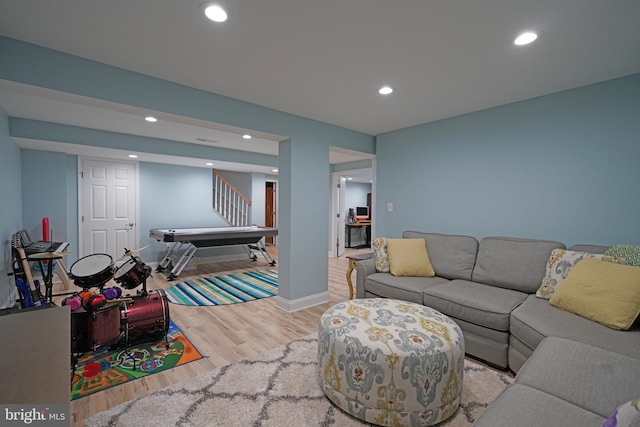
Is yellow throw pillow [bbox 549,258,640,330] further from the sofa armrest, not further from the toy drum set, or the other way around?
the toy drum set

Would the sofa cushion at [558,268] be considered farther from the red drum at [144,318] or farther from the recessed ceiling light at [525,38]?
the red drum at [144,318]

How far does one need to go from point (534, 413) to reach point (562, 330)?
3.35 feet

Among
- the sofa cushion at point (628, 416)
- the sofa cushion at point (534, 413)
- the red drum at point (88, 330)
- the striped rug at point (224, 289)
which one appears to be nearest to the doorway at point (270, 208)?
the striped rug at point (224, 289)

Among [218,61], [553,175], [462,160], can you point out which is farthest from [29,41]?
[553,175]

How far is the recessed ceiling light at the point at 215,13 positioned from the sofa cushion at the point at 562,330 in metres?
2.70

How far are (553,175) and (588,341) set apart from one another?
1.67 metres

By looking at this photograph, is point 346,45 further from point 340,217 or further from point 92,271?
point 340,217

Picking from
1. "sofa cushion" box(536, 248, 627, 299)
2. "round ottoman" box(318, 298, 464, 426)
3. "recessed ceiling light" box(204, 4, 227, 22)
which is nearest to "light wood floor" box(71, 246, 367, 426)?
"round ottoman" box(318, 298, 464, 426)

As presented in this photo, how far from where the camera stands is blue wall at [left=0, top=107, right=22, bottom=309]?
3018mm

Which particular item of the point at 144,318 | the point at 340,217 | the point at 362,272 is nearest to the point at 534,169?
the point at 362,272

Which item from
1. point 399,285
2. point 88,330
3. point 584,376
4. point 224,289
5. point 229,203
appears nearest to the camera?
point 584,376

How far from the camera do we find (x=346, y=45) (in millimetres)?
1918

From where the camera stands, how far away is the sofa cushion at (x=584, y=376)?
44.4 inches

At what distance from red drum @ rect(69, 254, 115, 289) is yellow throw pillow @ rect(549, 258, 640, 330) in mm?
3617
